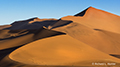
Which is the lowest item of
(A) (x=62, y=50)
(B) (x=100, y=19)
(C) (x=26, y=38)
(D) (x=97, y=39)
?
(D) (x=97, y=39)

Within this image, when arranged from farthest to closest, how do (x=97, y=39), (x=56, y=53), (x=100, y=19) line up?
(x=100, y=19) → (x=97, y=39) → (x=56, y=53)

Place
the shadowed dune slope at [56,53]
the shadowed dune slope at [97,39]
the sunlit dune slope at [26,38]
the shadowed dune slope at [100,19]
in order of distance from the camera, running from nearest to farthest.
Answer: the shadowed dune slope at [56,53], the sunlit dune slope at [26,38], the shadowed dune slope at [97,39], the shadowed dune slope at [100,19]

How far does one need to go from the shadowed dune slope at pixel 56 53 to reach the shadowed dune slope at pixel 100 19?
17798 millimetres

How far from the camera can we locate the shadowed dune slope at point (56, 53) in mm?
11119

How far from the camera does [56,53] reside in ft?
41.8

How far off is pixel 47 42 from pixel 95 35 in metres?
11.0

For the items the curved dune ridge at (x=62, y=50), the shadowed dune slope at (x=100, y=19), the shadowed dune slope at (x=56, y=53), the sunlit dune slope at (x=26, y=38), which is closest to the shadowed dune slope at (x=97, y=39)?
the curved dune ridge at (x=62, y=50)

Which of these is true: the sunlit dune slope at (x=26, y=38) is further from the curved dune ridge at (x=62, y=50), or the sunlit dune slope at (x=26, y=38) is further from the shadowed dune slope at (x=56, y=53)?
the shadowed dune slope at (x=56, y=53)

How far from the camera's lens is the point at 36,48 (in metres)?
13.5

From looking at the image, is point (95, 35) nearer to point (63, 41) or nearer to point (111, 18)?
point (63, 41)

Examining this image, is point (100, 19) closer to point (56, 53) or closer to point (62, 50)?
point (62, 50)

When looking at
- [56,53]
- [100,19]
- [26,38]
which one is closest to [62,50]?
[56,53]

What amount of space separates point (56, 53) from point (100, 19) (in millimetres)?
26487

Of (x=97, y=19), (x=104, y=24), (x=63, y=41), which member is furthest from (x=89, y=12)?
(x=63, y=41)
